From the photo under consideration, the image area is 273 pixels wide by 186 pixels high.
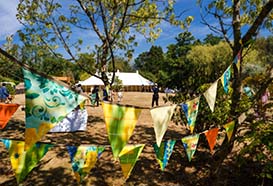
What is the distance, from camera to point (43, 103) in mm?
3039

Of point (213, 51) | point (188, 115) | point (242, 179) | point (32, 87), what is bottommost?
point (242, 179)

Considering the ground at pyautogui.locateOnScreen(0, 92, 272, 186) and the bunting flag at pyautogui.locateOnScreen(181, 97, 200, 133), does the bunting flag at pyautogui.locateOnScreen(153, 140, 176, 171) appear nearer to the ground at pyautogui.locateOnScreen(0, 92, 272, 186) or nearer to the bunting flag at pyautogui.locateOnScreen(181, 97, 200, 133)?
the bunting flag at pyautogui.locateOnScreen(181, 97, 200, 133)

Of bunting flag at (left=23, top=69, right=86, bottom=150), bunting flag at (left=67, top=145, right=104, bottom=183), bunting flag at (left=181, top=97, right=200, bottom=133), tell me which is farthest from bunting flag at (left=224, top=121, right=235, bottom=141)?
bunting flag at (left=23, top=69, right=86, bottom=150)

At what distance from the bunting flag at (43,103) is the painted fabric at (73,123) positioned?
7307 millimetres

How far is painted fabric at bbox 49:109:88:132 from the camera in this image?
1029 centimetres

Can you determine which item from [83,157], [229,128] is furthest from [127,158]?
[229,128]

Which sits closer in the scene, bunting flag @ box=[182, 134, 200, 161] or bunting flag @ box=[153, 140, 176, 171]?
bunting flag @ box=[153, 140, 176, 171]

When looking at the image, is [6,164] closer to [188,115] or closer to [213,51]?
[188,115]

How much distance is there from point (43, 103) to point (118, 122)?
996 millimetres

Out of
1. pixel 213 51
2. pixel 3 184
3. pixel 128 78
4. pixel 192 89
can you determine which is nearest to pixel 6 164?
pixel 3 184

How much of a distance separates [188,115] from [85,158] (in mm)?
1890

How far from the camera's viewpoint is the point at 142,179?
644 cm

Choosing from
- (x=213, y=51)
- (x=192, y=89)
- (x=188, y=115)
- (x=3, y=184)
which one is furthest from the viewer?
(x=213, y=51)

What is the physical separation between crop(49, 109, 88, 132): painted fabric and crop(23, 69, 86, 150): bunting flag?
731 centimetres
